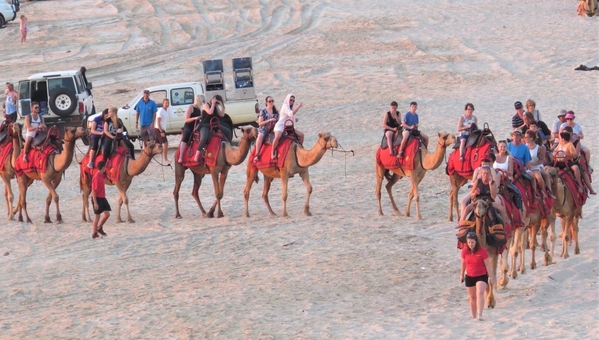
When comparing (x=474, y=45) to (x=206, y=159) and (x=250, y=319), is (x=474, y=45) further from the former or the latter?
(x=250, y=319)

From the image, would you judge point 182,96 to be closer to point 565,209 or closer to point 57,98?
point 57,98

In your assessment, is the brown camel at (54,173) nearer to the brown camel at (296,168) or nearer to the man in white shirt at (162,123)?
the brown camel at (296,168)

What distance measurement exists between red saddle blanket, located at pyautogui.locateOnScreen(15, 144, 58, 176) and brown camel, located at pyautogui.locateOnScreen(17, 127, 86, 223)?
0.08 meters

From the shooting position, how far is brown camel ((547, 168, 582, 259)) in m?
16.8

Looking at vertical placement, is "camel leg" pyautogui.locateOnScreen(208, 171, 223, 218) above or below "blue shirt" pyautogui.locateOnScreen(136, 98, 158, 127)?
below

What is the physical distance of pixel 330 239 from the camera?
60.3 ft

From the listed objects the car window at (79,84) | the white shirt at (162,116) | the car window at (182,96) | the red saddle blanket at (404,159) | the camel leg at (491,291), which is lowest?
the camel leg at (491,291)

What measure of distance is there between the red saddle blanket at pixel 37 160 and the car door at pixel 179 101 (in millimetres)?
7226

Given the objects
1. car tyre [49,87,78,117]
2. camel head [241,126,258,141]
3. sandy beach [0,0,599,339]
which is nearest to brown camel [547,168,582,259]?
sandy beach [0,0,599,339]

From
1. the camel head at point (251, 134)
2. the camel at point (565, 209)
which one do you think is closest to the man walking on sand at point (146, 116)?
the camel head at point (251, 134)

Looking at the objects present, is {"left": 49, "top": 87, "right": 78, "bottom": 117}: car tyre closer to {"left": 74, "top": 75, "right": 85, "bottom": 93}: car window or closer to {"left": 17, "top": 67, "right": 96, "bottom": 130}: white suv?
{"left": 17, "top": 67, "right": 96, "bottom": 130}: white suv

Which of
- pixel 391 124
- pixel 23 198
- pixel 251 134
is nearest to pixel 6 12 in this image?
pixel 23 198

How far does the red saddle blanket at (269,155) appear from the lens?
20.2 m

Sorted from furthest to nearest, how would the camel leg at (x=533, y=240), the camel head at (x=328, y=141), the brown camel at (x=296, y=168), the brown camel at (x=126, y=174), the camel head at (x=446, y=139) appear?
1. the brown camel at (x=126, y=174)
2. the brown camel at (x=296, y=168)
3. the camel head at (x=328, y=141)
4. the camel head at (x=446, y=139)
5. the camel leg at (x=533, y=240)
